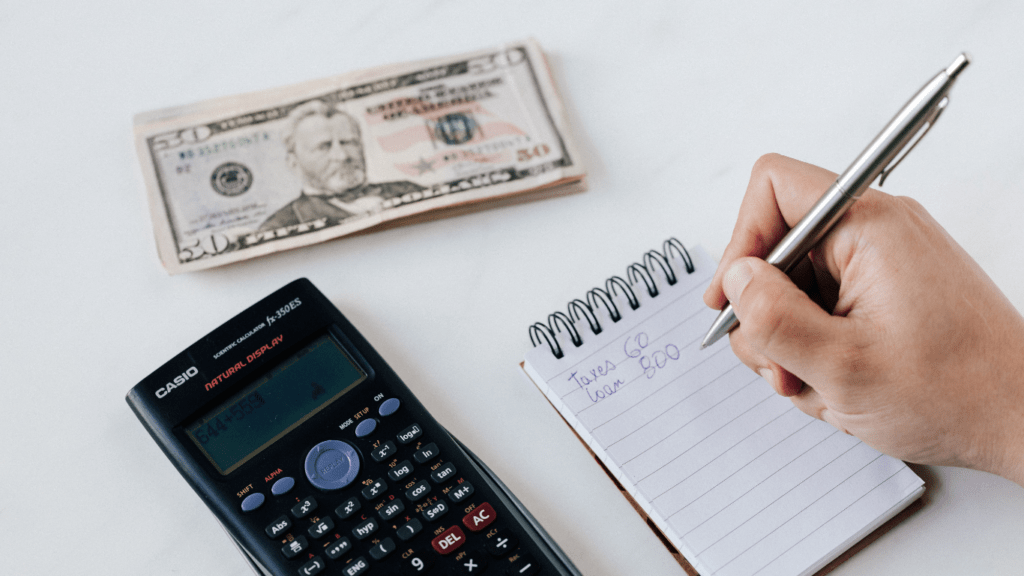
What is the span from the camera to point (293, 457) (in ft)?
1.55

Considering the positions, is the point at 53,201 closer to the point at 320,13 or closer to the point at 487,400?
the point at 320,13

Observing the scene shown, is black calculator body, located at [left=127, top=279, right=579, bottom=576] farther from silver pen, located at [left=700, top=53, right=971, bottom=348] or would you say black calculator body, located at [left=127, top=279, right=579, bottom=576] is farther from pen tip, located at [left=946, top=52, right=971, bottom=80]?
pen tip, located at [left=946, top=52, right=971, bottom=80]

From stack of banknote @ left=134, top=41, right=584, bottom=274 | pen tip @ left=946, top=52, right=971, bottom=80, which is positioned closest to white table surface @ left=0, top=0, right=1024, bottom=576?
stack of banknote @ left=134, top=41, right=584, bottom=274

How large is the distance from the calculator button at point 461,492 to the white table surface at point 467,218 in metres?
0.04

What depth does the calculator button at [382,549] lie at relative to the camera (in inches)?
17.2

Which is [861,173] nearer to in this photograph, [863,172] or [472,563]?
[863,172]

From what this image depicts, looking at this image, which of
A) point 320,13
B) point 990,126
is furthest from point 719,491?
point 320,13

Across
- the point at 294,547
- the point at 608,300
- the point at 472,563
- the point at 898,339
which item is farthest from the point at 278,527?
the point at 898,339

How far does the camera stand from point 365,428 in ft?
1.58

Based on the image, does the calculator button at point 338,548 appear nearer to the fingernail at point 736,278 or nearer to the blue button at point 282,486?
the blue button at point 282,486

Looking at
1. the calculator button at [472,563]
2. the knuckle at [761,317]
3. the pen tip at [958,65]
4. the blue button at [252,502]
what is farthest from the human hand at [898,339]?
the blue button at [252,502]

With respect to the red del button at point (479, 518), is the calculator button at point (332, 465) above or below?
above

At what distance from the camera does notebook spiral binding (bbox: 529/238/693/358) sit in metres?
0.52

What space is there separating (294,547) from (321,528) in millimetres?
18
